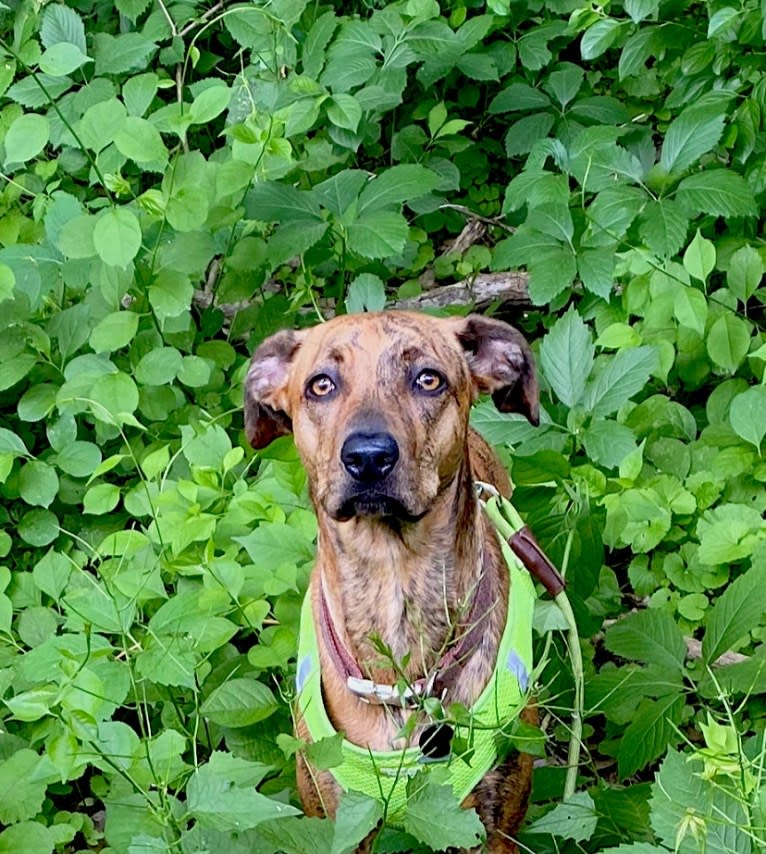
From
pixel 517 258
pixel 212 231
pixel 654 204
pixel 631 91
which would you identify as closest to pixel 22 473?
pixel 212 231

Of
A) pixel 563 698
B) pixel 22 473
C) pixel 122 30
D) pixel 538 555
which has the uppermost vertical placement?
pixel 122 30

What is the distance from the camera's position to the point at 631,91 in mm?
5832

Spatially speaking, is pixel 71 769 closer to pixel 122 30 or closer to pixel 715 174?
pixel 715 174

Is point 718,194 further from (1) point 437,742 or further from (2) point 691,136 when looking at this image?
(1) point 437,742

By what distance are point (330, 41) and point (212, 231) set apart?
1014mm

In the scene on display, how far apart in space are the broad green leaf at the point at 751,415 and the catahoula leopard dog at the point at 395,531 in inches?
38.5

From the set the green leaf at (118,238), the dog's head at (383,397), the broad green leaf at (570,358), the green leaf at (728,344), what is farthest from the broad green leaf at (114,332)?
the green leaf at (728,344)

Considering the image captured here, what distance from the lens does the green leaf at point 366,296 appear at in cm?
449

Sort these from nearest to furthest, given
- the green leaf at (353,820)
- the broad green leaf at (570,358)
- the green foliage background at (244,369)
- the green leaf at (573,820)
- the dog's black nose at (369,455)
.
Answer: the green leaf at (353,820) → the green leaf at (573,820) → the dog's black nose at (369,455) → the green foliage background at (244,369) → the broad green leaf at (570,358)

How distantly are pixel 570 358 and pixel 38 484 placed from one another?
6.06 ft

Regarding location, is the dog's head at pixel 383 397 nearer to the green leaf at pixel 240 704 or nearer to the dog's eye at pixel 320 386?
the dog's eye at pixel 320 386

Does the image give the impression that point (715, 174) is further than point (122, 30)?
No

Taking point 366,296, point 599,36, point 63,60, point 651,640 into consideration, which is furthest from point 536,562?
point 63,60

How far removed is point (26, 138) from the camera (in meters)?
4.12
